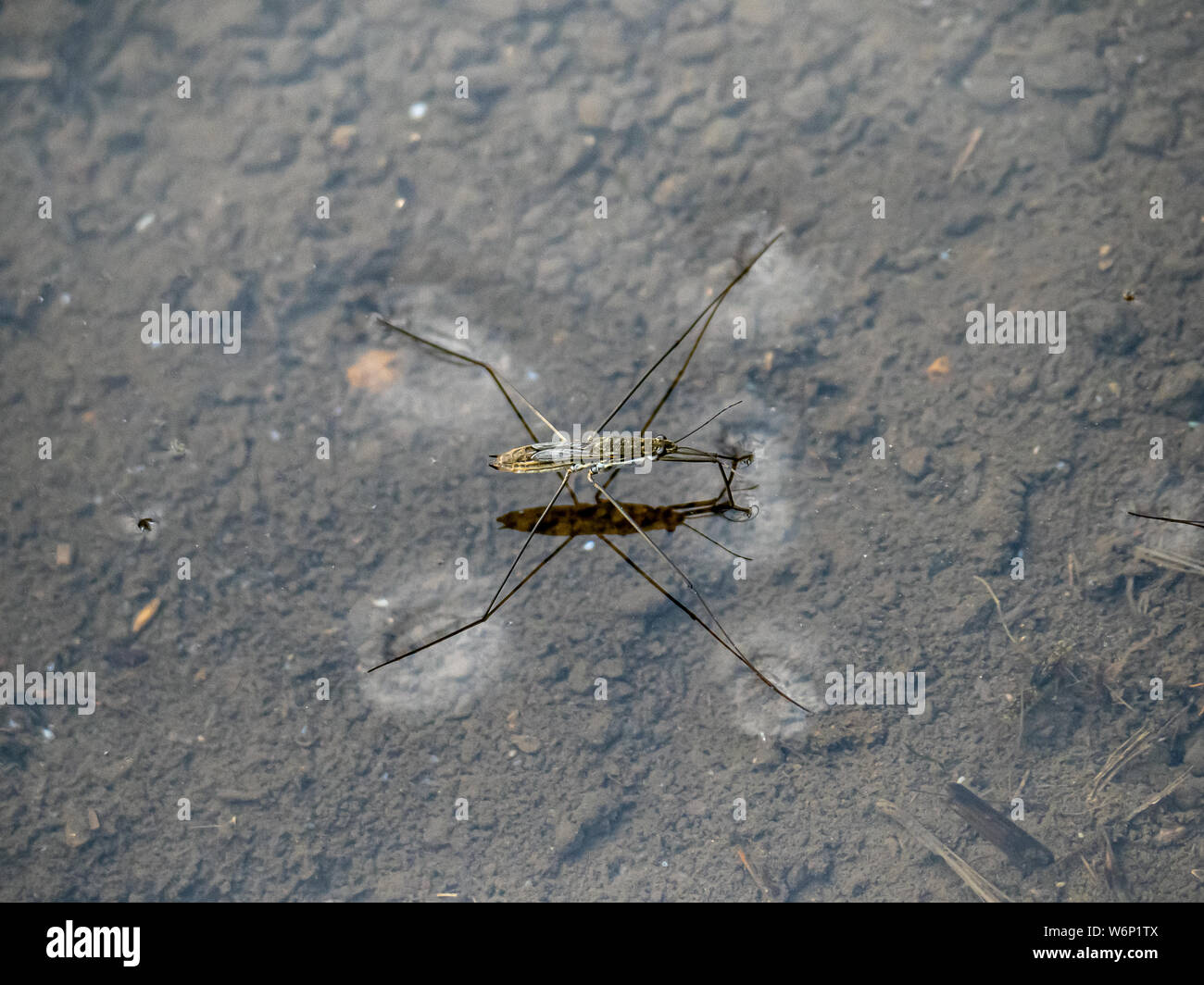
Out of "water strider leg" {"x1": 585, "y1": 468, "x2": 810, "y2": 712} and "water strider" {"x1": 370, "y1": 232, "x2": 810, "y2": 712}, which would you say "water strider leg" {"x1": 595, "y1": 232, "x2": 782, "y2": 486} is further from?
"water strider leg" {"x1": 585, "y1": 468, "x2": 810, "y2": 712}

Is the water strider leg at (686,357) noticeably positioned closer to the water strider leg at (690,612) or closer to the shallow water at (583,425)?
the shallow water at (583,425)

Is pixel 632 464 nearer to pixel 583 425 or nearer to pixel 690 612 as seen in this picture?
pixel 583 425

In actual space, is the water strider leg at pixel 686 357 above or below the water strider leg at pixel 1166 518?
above

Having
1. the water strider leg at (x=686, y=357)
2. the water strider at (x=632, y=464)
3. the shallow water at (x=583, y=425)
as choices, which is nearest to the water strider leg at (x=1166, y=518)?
the shallow water at (x=583, y=425)

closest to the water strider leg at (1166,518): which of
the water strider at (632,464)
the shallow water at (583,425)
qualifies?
the shallow water at (583,425)

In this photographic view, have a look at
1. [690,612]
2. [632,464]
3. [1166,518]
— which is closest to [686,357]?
[632,464]

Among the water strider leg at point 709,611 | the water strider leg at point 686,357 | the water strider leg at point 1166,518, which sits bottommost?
the water strider leg at point 709,611

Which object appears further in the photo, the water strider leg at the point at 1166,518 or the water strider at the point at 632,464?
the water strider leg at the point at 1166,518

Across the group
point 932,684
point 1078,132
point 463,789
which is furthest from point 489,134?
point 932,684

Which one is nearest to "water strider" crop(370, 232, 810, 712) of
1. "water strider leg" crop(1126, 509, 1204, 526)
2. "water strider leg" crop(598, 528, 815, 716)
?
"water strider leg" crop(598, 528, 815, 716)
